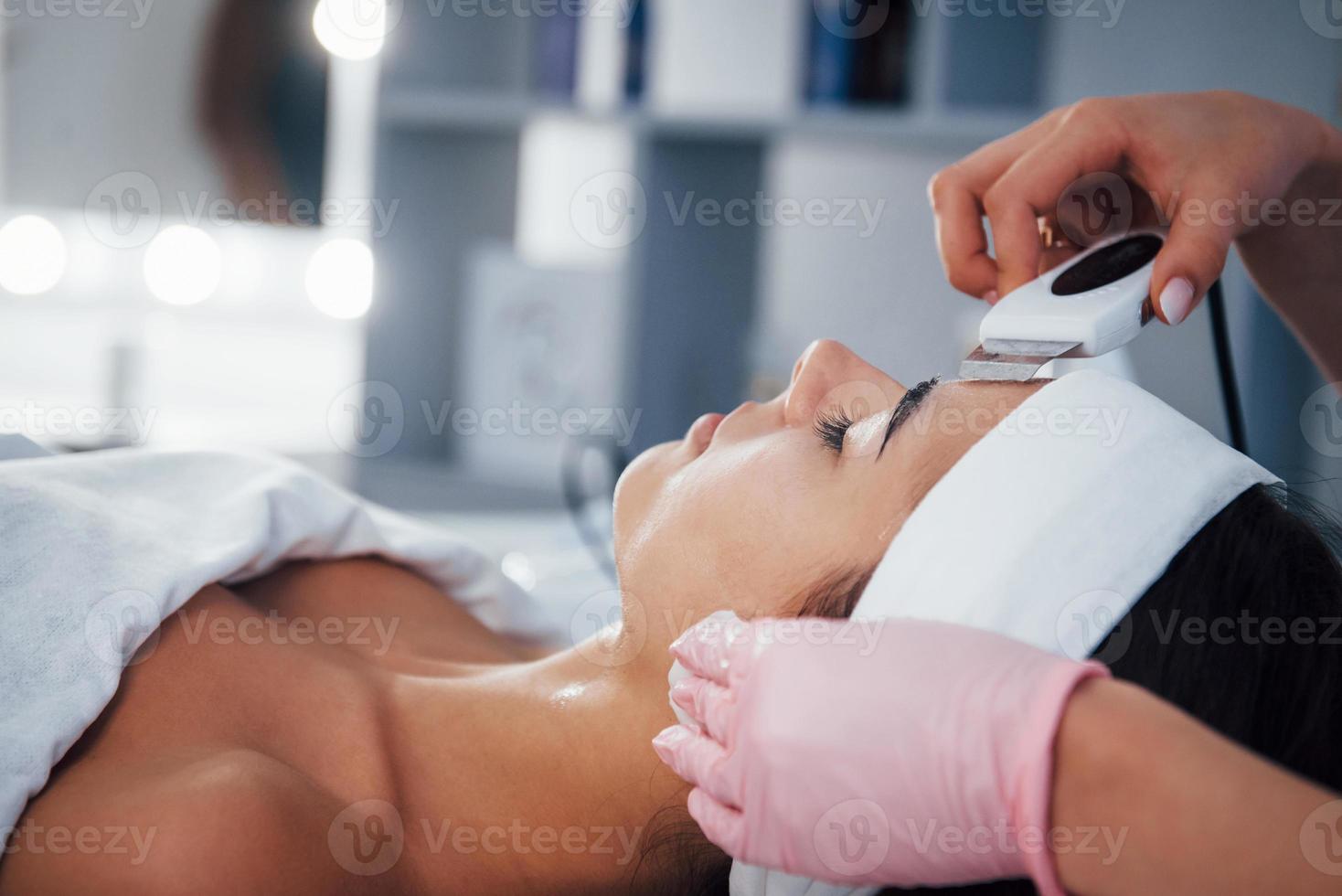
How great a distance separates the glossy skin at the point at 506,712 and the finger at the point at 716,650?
14 centimetres

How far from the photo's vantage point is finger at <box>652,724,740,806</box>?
0.56m

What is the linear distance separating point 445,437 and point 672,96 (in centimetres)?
92

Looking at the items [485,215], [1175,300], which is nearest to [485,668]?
[1175,300]

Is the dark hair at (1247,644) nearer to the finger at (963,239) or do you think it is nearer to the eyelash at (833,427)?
Answer: the eyelash at (833,427)

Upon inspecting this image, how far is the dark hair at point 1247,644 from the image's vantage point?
621 millimetres

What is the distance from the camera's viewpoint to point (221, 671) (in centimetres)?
84

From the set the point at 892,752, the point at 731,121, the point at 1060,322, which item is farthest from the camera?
the point at 731,121

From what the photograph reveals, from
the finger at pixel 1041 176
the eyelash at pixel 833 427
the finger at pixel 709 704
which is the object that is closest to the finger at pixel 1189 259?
the finger at pixel 1041 176

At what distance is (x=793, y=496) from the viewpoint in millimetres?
795

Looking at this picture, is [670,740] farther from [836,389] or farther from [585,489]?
[585,489]

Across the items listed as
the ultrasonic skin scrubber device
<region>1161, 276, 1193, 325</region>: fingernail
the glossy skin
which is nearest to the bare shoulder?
the glossy skin

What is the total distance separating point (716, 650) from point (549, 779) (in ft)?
0.99

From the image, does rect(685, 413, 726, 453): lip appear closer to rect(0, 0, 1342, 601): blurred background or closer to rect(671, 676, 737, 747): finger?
rect(671, 676, 737, 747): finger

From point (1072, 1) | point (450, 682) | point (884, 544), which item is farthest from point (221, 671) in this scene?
point (1072, 1)
